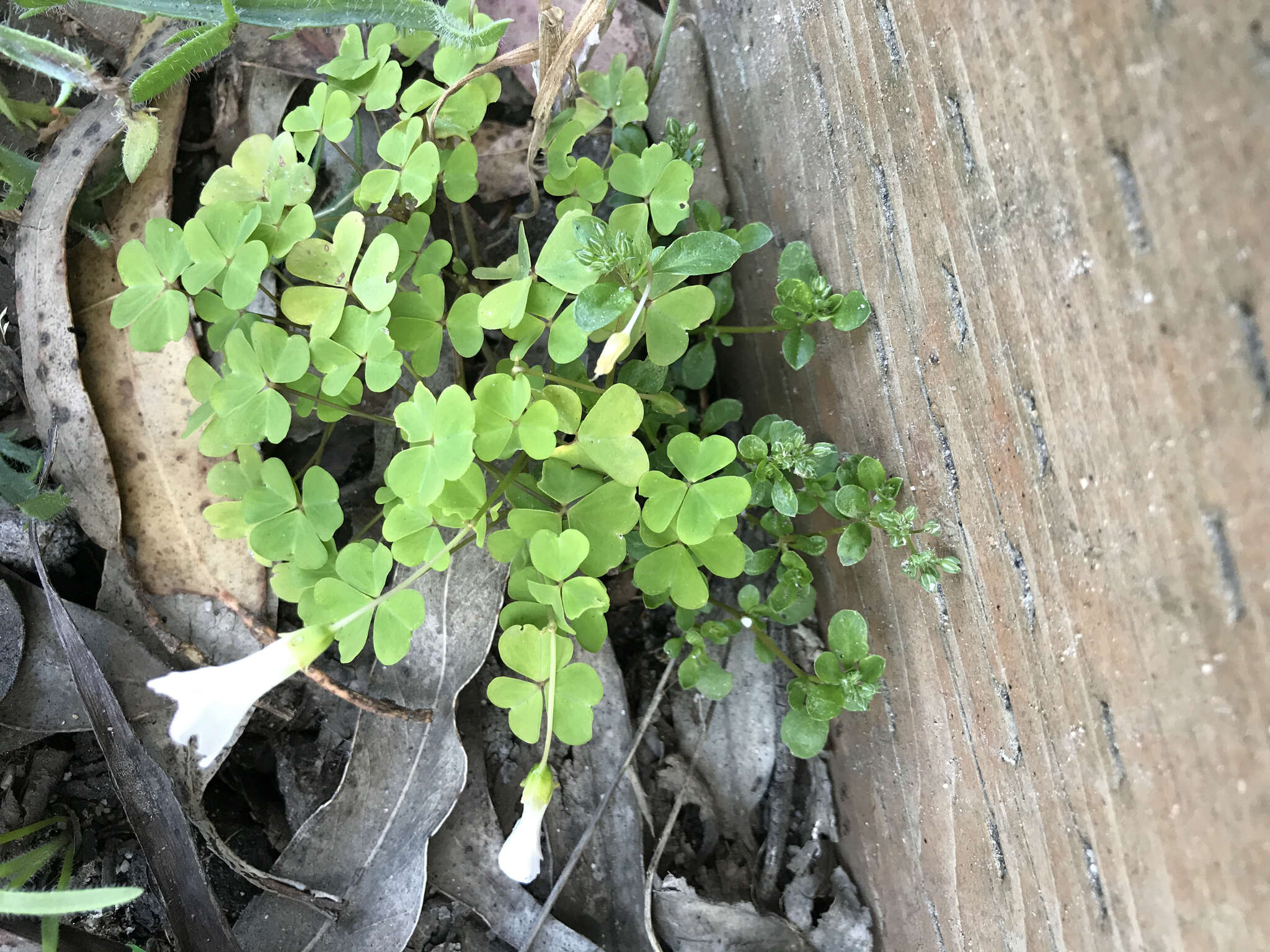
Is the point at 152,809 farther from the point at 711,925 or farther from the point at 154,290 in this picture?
the point at 711,925

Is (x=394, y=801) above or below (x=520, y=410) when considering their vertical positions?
below

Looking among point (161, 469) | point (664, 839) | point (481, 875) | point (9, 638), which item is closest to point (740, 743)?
point (664, 839)

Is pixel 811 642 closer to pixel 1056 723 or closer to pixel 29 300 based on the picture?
pixel 1056 723

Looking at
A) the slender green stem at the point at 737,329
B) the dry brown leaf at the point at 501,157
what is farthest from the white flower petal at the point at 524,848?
the dry brown leaf at the point at 501,157

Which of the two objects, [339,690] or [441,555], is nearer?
[441,555]

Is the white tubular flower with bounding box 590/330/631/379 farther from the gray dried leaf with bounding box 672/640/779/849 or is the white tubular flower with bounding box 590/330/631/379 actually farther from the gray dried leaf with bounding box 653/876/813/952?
the gray dried leaf with bounding box 653/876/813/952

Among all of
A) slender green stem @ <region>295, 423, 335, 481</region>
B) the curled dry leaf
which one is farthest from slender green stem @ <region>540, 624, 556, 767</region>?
the curled dry leaf
